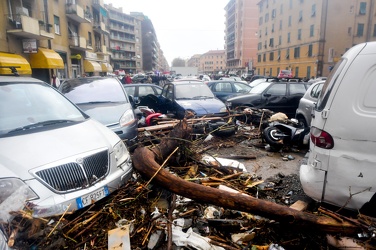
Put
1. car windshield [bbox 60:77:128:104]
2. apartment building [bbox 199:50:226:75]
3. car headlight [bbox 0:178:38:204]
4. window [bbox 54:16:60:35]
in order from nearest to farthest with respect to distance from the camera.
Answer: car headlight [bbox 0:178:38:204] → car windshield [bbox 60:77:128:104] → window [bbox 54:16:60:35] → apartment building [bbox 199:50:226:75]

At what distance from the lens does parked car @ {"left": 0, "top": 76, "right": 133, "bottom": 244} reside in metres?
2.45

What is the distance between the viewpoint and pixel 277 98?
397 inches

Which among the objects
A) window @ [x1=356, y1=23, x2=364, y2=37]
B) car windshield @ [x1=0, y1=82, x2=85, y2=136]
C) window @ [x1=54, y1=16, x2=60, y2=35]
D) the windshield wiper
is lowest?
the windshield wiper

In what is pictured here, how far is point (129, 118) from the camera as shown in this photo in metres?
5.82

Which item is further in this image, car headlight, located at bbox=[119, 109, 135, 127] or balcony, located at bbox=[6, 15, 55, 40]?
balcony, located at bbox=[6, 15, 55, 40]

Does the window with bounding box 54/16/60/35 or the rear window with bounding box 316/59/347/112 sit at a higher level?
the window with bounding box 54/16/60/35

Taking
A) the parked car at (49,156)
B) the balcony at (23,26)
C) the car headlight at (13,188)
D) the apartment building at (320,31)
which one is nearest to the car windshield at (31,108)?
the parked car at (49,156)

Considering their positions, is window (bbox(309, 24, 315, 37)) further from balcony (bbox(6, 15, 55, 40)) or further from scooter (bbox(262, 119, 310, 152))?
scooter (bbox(262, 119, 310, 152))

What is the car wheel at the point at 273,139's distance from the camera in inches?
246

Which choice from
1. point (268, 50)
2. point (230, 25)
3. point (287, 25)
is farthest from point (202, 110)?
point (230, 25)

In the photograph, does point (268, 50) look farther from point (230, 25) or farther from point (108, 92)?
point (108, 92)

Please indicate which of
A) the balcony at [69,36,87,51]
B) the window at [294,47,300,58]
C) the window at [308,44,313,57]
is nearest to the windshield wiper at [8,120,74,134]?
the balcony at [69,36,87,51]

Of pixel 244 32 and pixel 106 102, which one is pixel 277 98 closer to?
pixel 106 102

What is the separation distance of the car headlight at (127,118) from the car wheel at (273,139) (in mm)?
3300
